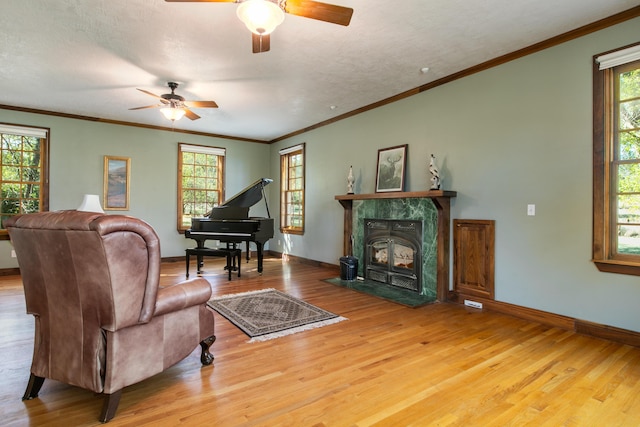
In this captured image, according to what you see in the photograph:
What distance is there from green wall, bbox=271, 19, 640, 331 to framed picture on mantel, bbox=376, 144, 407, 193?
4.7 inches

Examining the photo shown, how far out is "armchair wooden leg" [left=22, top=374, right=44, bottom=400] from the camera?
6.24ft

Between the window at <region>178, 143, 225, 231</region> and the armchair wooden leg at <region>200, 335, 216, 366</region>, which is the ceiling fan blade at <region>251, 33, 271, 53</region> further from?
the window at <region>178, 143, 225, 231</region>

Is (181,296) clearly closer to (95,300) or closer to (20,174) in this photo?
(95,300)

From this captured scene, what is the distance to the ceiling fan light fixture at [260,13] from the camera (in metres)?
2.01

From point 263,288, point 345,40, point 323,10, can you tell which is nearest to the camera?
point 323,10

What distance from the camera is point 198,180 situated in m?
7.29

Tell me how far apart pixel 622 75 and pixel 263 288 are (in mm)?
4471

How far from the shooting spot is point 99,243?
1582mm

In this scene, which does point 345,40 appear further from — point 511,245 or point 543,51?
point 511,245

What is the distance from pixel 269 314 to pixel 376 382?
5.25 feet

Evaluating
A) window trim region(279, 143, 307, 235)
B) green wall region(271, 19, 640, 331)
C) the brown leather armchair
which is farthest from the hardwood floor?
window trim region(279, 143, 307, 235)

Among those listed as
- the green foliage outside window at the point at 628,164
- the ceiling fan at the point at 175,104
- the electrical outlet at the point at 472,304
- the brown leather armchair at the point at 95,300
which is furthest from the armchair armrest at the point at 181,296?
the green foliage outside window at the point at 628,164

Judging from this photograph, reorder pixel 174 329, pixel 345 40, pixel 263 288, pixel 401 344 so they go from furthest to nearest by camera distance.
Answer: pixel 263 288 < pixel 345 40 < pixel 401 344 < pixel 174 329

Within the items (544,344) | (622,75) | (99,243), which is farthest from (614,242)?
(99,243)
